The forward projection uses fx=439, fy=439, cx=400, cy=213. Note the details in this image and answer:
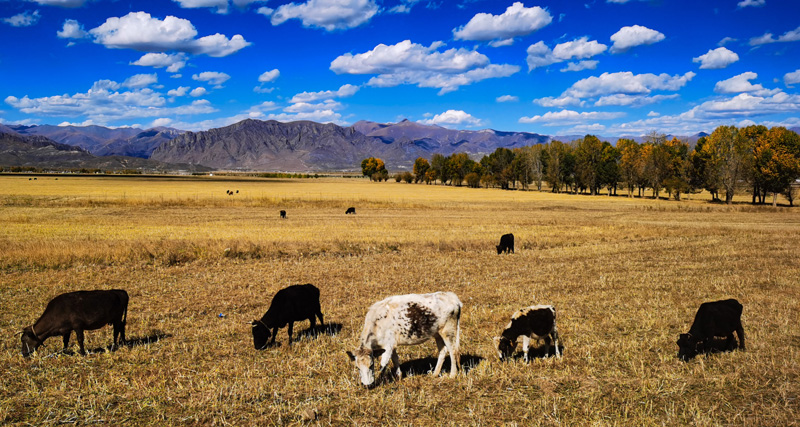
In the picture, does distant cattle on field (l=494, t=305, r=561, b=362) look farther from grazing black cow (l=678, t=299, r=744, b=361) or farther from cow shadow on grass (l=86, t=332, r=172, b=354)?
cow shadow on grass (l=86, t=332, r=172, b=354)

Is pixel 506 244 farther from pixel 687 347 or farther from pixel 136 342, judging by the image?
pixel 136 342

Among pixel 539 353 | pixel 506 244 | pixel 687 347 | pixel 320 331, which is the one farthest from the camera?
pixel 506 244

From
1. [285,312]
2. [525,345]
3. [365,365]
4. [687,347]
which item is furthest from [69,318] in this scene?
[687,347]

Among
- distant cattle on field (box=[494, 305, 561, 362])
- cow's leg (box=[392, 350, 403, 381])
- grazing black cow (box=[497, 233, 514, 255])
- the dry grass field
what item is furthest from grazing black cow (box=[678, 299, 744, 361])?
grazing black cow (box=[497, 233, 514, 255])

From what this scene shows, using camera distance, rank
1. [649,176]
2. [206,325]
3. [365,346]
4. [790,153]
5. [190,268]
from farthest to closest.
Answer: [649,176] → [790,153] → [190,268] → [206,325] → [365,346]

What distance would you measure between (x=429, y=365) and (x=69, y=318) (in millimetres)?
8530

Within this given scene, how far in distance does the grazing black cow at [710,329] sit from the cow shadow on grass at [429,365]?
4521 mm

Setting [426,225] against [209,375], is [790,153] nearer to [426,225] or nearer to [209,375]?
[426,225]

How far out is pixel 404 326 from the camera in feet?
28.3

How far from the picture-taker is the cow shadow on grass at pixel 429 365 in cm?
945

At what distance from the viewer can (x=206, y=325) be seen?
43.3 feet

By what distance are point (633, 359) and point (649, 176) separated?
107 m

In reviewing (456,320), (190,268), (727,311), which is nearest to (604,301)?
(727,311)

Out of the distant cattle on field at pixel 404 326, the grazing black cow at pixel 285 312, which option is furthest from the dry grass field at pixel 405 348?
the distant cattle on field at pixel 404 326
